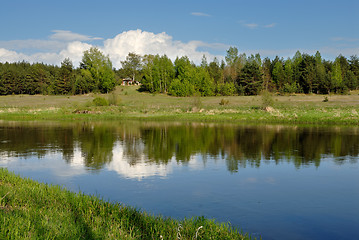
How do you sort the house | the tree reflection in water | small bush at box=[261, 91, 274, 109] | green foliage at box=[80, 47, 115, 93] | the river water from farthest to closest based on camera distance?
the house
green foliage at box=[80, 47, 115, 93]
small bush at box=[261, 91, 274, 109]
the tree reflection in water
the river water

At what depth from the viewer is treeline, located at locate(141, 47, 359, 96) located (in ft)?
374

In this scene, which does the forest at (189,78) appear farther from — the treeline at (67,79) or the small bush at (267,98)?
the small bush at (267,98)

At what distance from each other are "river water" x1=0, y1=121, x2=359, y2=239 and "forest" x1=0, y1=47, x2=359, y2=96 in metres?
81.4

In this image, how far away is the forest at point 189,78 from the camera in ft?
367

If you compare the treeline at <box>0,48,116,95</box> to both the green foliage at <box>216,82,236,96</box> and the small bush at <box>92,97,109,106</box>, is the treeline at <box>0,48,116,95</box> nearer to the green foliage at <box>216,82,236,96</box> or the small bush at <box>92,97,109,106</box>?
the green foliage at <box>216,82,236,96</box>

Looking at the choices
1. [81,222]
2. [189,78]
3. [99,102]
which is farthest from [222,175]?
[189,78]

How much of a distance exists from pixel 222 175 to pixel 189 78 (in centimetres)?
9819

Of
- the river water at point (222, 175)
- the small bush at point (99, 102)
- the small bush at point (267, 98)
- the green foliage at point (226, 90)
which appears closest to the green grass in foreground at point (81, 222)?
the river water at point (222, 175)

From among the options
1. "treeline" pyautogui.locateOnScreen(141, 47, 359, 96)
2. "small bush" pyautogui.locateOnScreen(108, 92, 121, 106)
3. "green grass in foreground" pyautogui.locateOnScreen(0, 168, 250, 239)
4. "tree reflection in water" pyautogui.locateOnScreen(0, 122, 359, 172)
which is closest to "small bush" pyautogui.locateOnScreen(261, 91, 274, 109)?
"tree reflection in water" pyautogui.locateOnScreen(0, 122, 359, 172)

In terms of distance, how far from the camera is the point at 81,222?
856 centimetres

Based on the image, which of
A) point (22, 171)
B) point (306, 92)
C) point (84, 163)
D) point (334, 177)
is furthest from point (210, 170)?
point (306, 92)

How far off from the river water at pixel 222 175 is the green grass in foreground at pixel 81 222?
172cm

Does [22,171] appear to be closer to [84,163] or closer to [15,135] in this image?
[84,163]

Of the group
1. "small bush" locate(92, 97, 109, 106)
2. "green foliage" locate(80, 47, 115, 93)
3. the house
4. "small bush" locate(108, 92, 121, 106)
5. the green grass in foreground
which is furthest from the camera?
the house
